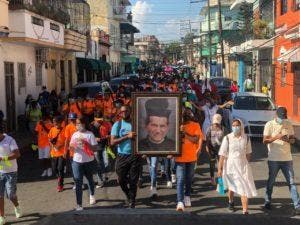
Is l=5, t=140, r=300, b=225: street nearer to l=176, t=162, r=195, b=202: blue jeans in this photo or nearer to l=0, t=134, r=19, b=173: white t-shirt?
l=176, t=162, r=195, b=202: blue jeans

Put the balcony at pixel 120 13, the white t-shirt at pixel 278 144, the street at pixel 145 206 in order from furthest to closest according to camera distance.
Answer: the balcony at pixel 120 13 < the white t-shirt at pixel 278 144 < the street at pixel 145 206

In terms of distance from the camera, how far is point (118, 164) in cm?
898

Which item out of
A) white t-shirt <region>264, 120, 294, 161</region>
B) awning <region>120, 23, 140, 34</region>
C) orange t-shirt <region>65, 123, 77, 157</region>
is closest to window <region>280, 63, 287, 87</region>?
white t-shirt <region>264, 120, 294, 161</region>

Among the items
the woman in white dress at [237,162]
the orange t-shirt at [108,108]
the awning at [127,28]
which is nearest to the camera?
the woman in white dress at [237,162]

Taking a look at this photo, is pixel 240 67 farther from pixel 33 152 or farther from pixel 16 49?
pixel 33 152

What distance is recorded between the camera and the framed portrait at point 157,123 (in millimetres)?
8039

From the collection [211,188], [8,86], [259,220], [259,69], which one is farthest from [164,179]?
[259,69]

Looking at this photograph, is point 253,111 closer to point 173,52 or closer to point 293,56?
point 293,56

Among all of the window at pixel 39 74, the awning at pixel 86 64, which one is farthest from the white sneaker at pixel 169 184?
the awning at pixel 86 64

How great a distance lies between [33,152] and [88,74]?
87.9 ft

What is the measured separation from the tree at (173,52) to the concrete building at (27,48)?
3996 inches

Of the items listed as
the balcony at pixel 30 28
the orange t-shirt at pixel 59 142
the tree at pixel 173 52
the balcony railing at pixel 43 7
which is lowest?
the orange t-shirt at pixel 59 142

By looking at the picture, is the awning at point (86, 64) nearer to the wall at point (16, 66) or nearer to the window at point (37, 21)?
the wall at point (16, 66)

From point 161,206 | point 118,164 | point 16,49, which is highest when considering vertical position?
point 16,49
